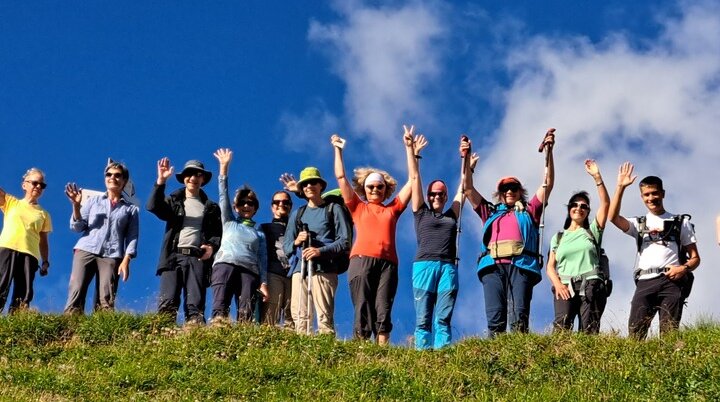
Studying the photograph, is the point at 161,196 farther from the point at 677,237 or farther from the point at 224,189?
the point at 677,237

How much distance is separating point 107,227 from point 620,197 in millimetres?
7491

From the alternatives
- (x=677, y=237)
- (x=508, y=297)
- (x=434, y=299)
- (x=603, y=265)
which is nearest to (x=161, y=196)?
(x=434, y=299)

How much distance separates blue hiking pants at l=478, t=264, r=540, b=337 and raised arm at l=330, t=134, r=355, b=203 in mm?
2373

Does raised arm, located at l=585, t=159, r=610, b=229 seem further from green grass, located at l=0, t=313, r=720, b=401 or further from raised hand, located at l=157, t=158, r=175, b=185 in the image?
raised hand, located at l=157, t=158, r=175, b=185

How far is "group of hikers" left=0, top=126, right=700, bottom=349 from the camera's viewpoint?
15055 mm

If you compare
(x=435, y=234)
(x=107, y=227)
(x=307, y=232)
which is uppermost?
(x=107, y=227)

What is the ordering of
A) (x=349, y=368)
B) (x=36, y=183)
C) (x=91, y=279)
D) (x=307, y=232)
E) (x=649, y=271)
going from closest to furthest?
(x=349, y=368) → (x=649, y=271) → (x=307, y=232) → (x=91, y=279) → (x=36, y=183)

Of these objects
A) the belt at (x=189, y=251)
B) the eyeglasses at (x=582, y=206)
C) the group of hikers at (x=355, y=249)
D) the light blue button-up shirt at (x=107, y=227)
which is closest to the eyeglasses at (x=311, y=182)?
the group of hikers at (x=355, y=249)

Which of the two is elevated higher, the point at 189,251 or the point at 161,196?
the point at 161,196

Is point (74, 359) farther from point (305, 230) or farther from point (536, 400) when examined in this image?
point (536, 400)

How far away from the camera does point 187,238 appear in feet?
54.3

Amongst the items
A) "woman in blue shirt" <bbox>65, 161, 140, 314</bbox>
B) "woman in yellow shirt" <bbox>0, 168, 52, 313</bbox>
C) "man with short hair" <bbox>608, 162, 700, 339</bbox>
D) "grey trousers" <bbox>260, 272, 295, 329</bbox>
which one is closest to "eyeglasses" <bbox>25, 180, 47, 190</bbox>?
"woman in yellow shirt" <bbox>0, 168, 52, 313</bbox>

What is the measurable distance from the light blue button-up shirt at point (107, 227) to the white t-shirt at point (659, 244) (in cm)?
737

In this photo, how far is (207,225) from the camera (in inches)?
664
